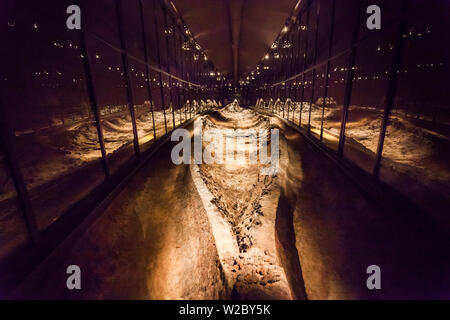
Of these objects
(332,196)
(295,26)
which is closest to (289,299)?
(332,196)

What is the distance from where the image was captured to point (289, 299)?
1.86m

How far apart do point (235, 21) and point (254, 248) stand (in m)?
17.7

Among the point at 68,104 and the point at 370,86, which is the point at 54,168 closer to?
the point at 68,104

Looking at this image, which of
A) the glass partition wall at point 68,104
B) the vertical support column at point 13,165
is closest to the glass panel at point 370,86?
the glass partition wall at point 68,104

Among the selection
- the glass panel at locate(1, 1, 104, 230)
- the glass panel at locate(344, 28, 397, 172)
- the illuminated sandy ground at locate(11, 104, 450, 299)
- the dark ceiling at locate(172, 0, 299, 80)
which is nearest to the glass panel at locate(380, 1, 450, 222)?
the illuminated sandy ground at locate(11, 104, 450, 299)

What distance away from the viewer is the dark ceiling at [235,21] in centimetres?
1095

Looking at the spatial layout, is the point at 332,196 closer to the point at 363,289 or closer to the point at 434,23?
the point at 363,289

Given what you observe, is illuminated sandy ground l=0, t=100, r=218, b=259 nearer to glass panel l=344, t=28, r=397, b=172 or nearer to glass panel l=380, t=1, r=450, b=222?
glass panel l=380, t=1, r=450, b=222

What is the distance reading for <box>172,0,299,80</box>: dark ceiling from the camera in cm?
1095

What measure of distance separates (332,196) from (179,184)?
9.56 ft
